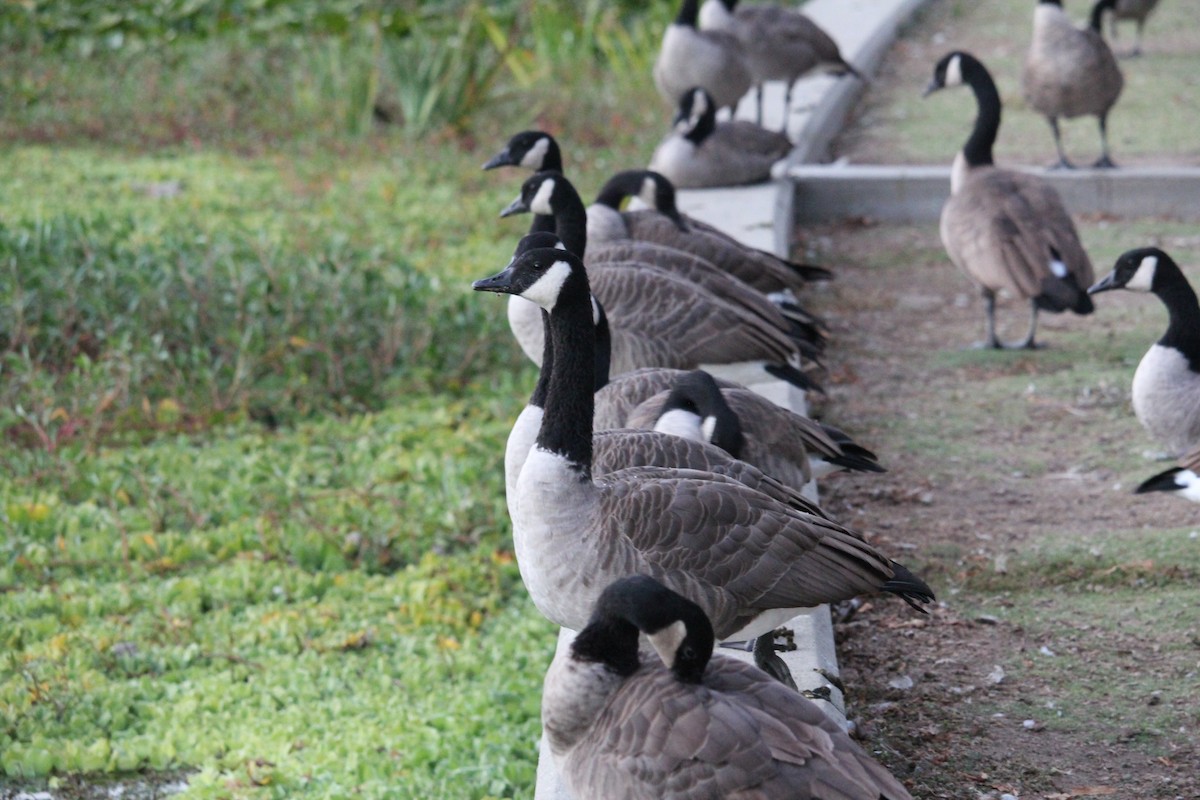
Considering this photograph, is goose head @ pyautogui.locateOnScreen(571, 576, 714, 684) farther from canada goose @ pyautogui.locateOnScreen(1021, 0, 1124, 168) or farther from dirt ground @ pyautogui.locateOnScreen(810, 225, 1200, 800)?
canada goose @ pyautogui.locateOnScreen(1021, 0, 1124, 168)

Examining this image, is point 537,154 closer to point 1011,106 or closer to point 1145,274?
point 1145,274

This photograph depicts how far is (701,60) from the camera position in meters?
10.7

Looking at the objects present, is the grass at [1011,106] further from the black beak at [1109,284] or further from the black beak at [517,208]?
the black beak at [517,208]

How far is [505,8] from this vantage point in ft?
53.9

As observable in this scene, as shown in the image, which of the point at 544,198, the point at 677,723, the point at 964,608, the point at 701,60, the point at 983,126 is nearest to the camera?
the point at 677,723

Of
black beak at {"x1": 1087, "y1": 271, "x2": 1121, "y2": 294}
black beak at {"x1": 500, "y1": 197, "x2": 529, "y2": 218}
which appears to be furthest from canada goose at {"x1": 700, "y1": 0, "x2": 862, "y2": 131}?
black beak at {"x1": 500, "y1": 197, "x2": 529, "y2": 218}

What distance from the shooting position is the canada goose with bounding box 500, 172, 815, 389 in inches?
236

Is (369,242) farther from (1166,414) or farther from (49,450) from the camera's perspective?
(1166,414)

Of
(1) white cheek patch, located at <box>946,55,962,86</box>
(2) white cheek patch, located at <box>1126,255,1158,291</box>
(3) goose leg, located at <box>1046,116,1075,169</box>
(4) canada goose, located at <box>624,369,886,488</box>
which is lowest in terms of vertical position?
(3) goose leg, located at <box>1046,116,1075,169</box>

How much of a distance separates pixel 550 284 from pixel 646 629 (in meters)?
1.21

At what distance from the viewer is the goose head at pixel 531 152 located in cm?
718

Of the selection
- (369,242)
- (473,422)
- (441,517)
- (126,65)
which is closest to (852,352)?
(473,422)

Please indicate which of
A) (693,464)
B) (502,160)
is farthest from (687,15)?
(693,464)

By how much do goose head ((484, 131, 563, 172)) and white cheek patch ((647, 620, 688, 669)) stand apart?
14.2 feet
